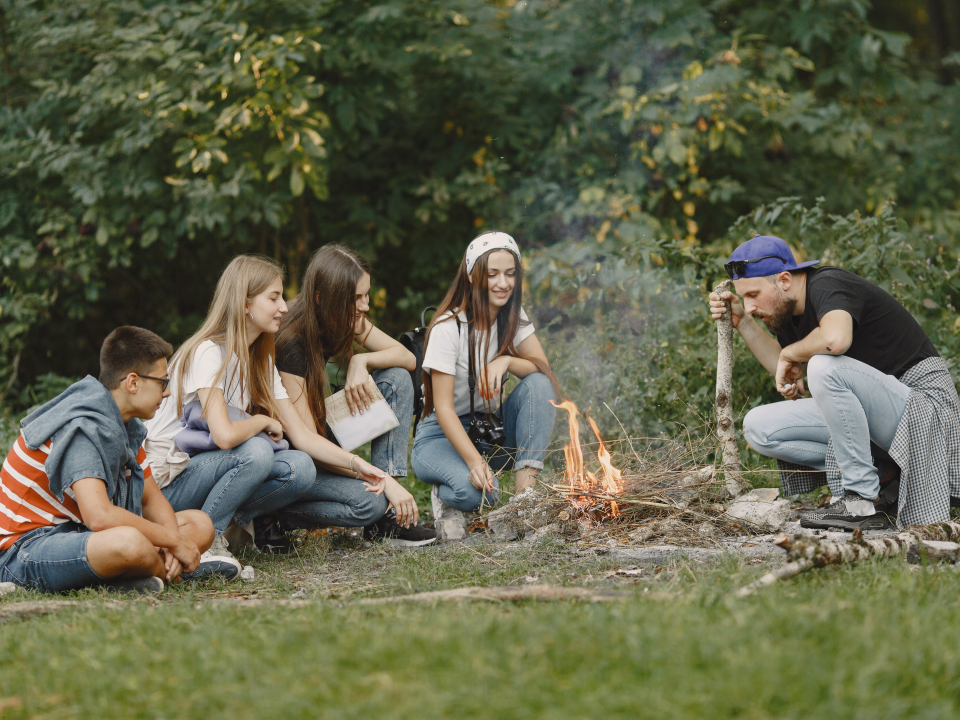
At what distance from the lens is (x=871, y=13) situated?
13.2 meters

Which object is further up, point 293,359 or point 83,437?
point 293,359

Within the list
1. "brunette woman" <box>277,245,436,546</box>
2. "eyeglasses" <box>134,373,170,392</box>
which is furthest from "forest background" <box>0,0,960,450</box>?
"eyeglasses" <box>134,373,170,392</box>

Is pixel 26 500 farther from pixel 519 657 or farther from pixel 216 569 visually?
pixel 519 657

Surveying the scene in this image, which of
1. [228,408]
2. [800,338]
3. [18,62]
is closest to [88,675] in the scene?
[228,408]

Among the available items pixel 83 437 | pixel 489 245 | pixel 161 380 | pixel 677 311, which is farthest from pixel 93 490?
pixel 677 311

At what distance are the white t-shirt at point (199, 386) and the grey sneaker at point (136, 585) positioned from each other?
0.80m

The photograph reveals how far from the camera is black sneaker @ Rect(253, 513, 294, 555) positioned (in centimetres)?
456

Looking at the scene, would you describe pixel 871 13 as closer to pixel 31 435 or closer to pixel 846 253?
pixel 846 253

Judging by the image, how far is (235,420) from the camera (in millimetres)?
4191

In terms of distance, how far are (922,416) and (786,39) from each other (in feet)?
18.4

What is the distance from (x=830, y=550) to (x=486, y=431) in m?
2.07

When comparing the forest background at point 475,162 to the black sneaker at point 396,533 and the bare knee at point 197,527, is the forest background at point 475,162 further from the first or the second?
the bare knee at point 197,527

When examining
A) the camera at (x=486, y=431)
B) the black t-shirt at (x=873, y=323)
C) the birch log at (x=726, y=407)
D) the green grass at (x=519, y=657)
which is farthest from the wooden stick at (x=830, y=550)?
the camera at (x=486, y=431)

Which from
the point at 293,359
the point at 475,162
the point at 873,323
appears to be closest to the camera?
the point at 873,323
